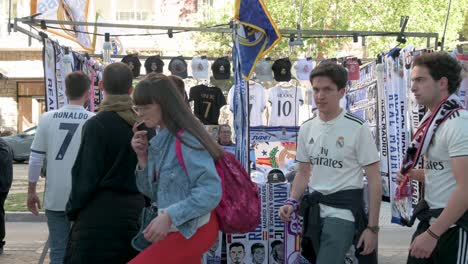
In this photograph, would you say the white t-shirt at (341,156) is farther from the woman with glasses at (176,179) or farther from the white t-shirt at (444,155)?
the woman with glasses at (176,179)

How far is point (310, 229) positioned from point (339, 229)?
192 mm

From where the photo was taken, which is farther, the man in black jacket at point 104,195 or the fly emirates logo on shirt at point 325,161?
the fly emirates logo on shirt at point 325,161

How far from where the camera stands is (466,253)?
311cm

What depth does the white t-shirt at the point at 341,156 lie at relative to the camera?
3873mm

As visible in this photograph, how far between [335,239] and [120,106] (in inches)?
59.2

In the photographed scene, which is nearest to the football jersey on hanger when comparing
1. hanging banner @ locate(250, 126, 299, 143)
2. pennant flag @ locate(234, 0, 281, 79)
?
hanging banner @ locate(250, 126, 299, 143)

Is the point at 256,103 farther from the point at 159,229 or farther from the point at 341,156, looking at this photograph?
the point at 159,229

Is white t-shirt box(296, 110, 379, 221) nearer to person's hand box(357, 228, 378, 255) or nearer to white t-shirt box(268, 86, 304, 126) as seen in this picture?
person's hand box(357, 228, 378, 255)

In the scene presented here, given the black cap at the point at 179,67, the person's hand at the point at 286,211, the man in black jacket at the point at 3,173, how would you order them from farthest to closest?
the black cap at the point at 179,67 < the man in black jacket at the point at 3,173 < the person's hand at the point at 286,211

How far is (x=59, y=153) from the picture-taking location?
5.10 meters

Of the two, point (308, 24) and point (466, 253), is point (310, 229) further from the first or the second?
point (308, 24)

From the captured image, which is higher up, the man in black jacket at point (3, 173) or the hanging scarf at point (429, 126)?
the hanging scarf at point (429, 126)

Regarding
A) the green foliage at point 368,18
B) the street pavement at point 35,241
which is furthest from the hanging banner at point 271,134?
the green foliage at point 368,18

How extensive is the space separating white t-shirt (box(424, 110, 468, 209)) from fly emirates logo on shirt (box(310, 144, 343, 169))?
2.28 ft
